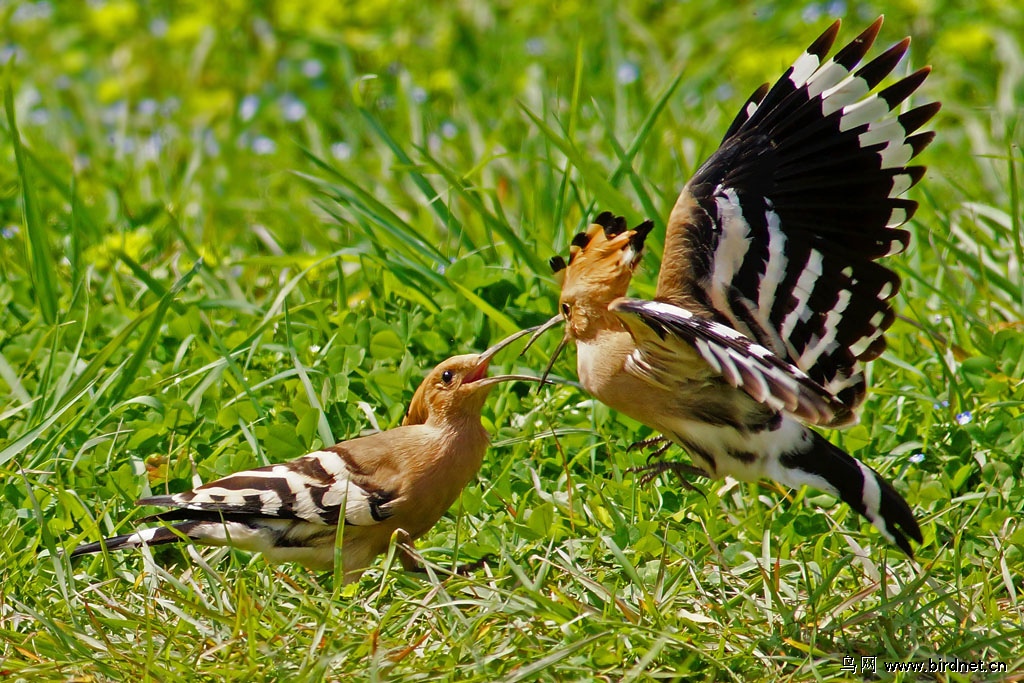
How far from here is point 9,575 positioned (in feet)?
10.1

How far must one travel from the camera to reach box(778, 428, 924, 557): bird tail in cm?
288

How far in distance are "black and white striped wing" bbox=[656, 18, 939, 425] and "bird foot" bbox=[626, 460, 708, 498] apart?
0.36m

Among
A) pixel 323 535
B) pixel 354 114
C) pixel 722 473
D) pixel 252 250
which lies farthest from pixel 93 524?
pixel 354 114

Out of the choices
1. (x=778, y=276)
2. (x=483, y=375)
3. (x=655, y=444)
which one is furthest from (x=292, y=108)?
(x=778, y=276)

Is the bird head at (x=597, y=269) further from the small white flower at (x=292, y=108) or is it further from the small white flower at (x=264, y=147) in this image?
the small white flower at (x=292, y=108)

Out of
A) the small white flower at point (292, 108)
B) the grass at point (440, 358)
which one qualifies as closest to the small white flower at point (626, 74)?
the grass at point (440, 358)

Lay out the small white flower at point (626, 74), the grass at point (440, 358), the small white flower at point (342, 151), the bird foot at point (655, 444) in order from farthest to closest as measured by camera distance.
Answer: the small white flower at point (342, 151)
the small white flower at point (626, 74)
the bird foot at point (655, 444)
the grass at point (440, 358)

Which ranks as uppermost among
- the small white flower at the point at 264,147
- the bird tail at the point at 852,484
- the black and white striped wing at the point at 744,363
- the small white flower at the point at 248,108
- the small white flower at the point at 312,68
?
the small white flower at the point at 312,68

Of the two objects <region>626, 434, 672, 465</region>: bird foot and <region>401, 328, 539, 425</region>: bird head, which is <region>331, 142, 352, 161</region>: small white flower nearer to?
<region>401, 328, 539, 425</region>: bird head

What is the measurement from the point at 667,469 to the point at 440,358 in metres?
1.13

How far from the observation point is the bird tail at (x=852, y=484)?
9.43 ft

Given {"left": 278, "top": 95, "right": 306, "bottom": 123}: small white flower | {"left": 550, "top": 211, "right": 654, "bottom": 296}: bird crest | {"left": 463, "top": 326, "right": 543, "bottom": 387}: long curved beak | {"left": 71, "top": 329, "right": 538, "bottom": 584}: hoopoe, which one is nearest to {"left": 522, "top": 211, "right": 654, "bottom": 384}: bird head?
{"left": 550, "top": 211, "right": 654, "bottom": 296}: bird crest

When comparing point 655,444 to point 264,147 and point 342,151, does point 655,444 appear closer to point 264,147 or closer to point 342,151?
point 342,151

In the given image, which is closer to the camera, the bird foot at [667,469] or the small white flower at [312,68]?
the bird foot at [667,469]
